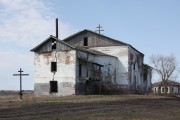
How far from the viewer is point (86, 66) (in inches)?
1715

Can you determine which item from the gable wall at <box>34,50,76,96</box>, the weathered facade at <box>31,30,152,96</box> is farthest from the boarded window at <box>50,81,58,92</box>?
the gable wall at <box>34,50,76,96</box>

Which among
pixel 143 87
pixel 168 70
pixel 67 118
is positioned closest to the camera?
pixel 67 118

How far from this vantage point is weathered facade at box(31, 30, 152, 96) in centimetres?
4178

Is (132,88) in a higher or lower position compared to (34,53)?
lower

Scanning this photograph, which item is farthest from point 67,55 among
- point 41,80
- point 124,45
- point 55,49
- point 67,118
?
point 67,118

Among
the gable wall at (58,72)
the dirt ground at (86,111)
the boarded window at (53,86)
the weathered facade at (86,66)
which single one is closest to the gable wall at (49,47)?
the weathered facade at (86,66)

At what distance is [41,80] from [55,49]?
4298 millimetres

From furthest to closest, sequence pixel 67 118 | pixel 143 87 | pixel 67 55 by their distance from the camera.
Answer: pixel 143 87 < pixel 67 55 < pixel 67 118

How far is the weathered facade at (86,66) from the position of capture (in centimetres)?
4178

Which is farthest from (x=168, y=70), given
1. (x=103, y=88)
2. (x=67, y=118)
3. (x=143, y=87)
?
(x=67, y=118)

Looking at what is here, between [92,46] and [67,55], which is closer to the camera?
[67,55]

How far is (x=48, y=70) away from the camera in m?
43.0

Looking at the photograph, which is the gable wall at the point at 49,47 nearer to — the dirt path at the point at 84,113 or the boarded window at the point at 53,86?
the boarded window at the point at 53,86

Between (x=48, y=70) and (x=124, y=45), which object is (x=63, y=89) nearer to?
(x=48, y=70)
